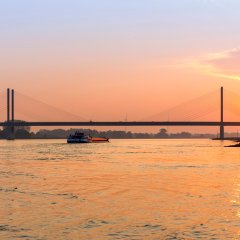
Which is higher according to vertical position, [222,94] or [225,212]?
[222,94]

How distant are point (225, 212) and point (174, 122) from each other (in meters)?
122

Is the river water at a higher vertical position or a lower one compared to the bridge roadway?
lower

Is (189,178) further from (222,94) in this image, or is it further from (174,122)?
(222,94)

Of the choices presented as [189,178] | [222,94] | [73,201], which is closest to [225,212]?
[73,201]

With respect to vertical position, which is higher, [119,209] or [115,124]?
[115,124]

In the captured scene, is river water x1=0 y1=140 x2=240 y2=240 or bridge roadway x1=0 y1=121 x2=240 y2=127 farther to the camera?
bridge roadway x1=0 y1=121 x2=240 y2=127

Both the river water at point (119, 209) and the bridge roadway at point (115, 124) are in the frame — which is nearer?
the river water at point (119, 209)

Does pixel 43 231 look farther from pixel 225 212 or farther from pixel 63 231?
pixel 225 212

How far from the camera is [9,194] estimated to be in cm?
2292

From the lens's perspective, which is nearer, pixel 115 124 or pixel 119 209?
pixel 119 209

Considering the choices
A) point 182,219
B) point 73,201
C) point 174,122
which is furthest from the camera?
point 174,122

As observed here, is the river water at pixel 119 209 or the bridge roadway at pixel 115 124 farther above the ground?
the bridge roadway at pixel 115 124

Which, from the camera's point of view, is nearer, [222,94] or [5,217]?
[5,217]

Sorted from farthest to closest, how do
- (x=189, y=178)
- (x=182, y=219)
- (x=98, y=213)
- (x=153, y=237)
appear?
(x=189, y=178) → (x=98, y=213) → (x=182, y=219) → (x=153, y=237)
